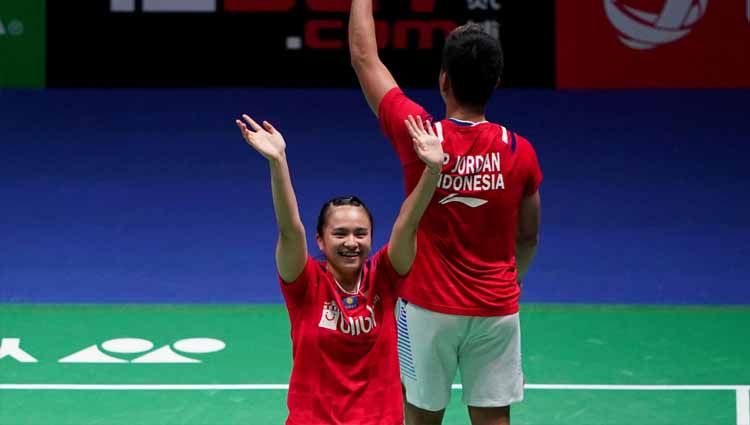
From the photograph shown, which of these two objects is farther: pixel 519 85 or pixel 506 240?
pixel 519 85

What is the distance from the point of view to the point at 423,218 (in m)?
4.98

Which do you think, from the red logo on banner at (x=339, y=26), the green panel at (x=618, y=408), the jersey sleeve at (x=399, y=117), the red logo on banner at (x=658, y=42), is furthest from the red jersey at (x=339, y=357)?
the red logo on banner at (x=658, y=42)

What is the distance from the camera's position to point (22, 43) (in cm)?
1410

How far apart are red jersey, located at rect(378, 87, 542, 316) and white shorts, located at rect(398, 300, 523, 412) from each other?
0.19 ft

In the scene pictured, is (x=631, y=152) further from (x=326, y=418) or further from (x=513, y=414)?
(x=326, y=418)

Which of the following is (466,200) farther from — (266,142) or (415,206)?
(266,142)

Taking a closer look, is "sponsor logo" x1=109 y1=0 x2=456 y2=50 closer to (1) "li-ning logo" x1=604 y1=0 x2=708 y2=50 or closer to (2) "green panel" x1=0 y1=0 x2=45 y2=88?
(2) "green panel" x1=0 y1=0 x2=45 y2=88

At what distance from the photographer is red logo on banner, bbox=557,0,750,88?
45.3ft

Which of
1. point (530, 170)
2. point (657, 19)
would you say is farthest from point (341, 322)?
point (657, 19)

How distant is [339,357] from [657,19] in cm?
1006

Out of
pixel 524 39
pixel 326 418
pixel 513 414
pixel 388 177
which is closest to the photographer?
pixel 326 418

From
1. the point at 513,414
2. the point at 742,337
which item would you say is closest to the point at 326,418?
the point at 513,414

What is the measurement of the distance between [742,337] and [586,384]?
4.58 ft

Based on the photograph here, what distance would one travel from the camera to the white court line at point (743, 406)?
23.2 ft
